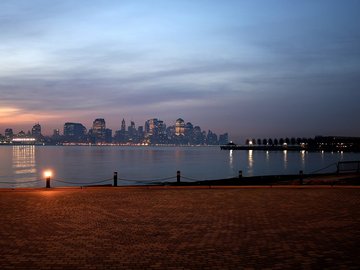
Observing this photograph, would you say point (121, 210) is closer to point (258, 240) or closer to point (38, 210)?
point (38, 210)

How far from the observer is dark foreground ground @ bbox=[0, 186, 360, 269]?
9031 mm

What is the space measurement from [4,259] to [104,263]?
7.42 ft

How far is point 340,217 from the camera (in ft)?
46.4

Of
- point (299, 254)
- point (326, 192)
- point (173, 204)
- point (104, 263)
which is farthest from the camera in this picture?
point (326, 192)

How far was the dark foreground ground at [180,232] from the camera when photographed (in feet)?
29.6

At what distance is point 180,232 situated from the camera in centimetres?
1191

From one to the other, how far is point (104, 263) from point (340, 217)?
29.0ft

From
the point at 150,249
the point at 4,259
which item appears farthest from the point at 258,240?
the point at 4,259

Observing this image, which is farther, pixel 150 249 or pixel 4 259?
pixel 150 249

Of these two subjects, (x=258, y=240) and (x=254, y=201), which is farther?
(x=254, y=201)

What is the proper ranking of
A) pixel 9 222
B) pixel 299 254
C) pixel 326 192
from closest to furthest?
1. pixel 299 254
2. pixel 9 222
3. pixel 326 192

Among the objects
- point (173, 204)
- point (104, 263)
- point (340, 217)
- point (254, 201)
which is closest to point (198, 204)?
point (173, 204)

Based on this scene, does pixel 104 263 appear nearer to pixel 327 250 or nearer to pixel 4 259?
pixel 4 259

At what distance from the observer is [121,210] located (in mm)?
16031
